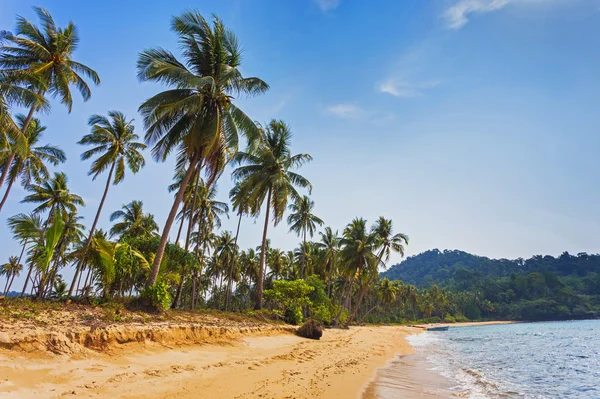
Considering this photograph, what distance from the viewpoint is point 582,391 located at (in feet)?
31.0

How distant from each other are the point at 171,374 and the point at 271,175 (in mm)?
17608

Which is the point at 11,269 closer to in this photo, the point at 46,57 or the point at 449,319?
the point at 46,57

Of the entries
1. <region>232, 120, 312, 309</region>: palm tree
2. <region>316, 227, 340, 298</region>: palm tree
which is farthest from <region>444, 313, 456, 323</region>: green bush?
<region>232, 120, 312, 309</region>: palm tree

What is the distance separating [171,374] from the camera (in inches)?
272

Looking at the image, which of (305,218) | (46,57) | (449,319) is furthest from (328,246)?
(449,319)

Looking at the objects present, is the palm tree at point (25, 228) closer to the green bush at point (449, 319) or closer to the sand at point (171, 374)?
the sand at point (171, 374)

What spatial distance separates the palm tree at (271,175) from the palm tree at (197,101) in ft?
20.9

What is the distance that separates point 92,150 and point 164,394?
2445 centimetres

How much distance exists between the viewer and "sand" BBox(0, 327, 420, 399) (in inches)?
209

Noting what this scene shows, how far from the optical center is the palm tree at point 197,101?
1463cm

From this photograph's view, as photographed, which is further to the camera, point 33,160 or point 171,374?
point 33,160

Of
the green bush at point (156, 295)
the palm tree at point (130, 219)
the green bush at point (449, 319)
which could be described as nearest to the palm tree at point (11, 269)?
the palm tree at point (130, 219)

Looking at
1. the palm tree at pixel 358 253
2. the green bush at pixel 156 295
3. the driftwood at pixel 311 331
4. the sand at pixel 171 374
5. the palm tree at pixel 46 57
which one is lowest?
the sand at pixel 171 374

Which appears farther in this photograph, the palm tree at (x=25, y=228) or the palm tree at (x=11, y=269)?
the palm tree at (x=11, y=269)
